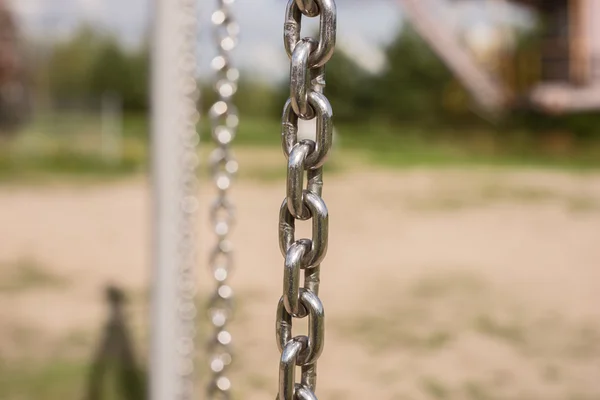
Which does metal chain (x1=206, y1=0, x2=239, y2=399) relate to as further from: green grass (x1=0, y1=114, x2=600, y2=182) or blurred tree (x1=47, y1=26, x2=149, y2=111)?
blurred tree (x1=47, y1=26, x2=149, y2=111)

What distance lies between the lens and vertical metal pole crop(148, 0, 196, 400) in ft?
2.44

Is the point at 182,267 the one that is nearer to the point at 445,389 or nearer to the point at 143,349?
the point at 143,349

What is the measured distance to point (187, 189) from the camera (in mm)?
754

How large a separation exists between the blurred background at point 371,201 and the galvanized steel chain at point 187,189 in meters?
0.61

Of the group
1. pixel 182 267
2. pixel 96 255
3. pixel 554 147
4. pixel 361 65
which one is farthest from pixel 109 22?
pixel 182 267

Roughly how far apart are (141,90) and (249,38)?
4.67 feet

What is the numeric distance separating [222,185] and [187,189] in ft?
0.61

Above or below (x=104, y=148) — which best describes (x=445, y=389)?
below

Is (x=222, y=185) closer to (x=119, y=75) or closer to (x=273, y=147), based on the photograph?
(x=273, y=147)

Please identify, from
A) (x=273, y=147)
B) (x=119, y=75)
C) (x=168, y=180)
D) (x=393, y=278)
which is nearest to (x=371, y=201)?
(x=273, y=147)

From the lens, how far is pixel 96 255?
4.43m

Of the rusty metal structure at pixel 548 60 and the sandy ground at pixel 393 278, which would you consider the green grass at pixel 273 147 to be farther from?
the rusty metal structure at pixel 548 60

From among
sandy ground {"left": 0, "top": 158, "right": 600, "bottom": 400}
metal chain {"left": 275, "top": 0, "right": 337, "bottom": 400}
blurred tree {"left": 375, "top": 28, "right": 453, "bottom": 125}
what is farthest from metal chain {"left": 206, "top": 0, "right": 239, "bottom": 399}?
blurred tree {"left": 375, "top": 28, "right": 453, "bottom": 125}

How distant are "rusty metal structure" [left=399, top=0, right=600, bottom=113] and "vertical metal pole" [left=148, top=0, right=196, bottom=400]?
5.25 m
